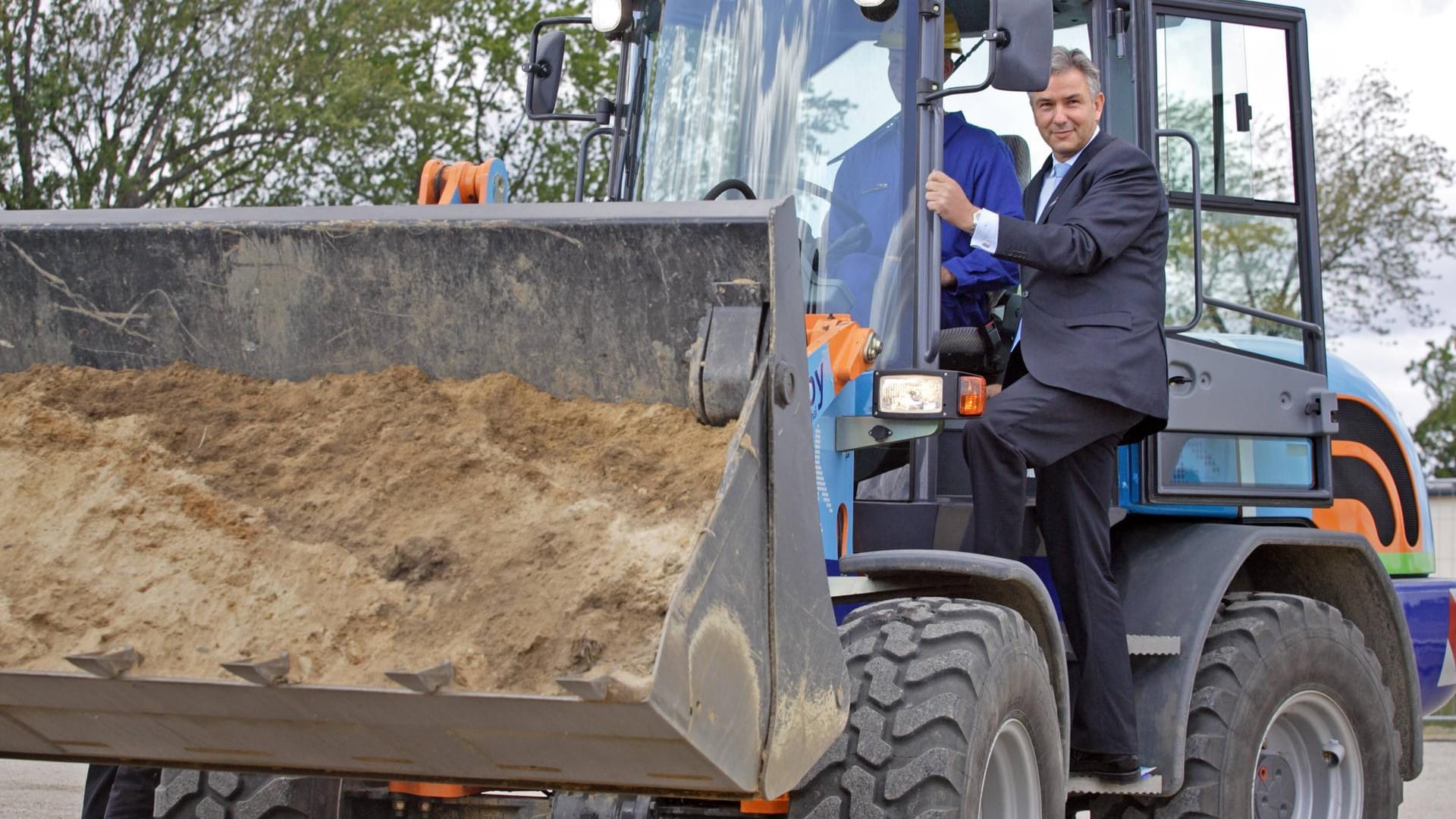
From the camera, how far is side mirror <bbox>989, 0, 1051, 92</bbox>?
13.9 feet

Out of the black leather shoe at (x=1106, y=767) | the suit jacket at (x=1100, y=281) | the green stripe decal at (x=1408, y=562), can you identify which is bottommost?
the black leather shoe at (x=1106, y=767)

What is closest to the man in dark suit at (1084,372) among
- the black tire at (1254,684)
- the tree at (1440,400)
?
the black tire at (1254,684)

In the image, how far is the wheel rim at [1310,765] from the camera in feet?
18.5

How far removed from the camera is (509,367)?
3.81 meters

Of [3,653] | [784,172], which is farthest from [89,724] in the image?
[784,172]

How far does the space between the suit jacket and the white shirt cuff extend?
0.02 metres

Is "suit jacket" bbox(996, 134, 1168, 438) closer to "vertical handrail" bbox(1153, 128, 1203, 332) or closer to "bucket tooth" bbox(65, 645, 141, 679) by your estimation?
"vertical handrail" bbox(1153, 128, 1203, 332)

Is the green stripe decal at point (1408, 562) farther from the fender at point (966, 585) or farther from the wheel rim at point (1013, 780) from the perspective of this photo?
the wheel rim at point (1013, 780)

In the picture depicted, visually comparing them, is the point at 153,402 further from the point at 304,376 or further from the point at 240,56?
the point at 240,56

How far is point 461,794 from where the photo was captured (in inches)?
163

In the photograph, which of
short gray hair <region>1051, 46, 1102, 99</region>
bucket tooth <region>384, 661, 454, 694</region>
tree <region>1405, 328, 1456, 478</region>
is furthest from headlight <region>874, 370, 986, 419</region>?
tree <region>1405, 328, 1456, 478</region>

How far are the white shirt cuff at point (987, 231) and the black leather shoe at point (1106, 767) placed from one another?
147cm

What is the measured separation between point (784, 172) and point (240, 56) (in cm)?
1503

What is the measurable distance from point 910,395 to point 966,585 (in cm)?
54
